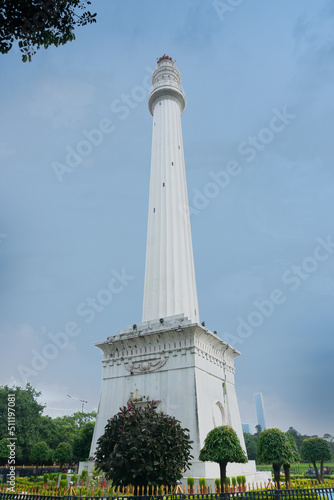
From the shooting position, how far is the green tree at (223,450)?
1309cm

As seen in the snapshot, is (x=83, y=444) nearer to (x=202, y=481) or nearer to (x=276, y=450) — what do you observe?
(x=202, y=481)

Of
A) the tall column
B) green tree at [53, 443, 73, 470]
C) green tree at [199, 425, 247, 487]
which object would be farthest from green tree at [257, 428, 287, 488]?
green tree at [53, 443, 73, 470]

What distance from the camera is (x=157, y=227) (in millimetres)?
25766

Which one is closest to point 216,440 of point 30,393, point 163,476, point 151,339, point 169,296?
point 163,476

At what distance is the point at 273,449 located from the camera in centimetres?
1573

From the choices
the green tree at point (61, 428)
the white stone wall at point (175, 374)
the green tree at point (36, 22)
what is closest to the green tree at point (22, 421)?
the green tree at point (61, 428)

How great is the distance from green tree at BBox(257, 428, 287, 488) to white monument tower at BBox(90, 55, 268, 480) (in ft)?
8.12

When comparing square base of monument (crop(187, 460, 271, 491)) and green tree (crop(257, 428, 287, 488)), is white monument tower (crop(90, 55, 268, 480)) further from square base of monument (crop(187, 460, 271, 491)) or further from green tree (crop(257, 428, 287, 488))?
green tree (crop(257, 428, 287, 488))

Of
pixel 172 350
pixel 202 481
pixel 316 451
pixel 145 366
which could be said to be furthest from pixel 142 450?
pixel 316 451

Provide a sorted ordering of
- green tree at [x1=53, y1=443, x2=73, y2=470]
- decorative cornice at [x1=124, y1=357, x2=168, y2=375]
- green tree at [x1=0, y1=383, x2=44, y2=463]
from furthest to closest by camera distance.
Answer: green tree at [x1=0, y1=383, x2=44, y2=463]
green tree at [x1=53, y1=443, x2=73, y2=470]
decorative cornice at [x1=124, y1=357, x2=168, y2=375]

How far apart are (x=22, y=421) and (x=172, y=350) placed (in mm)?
30466

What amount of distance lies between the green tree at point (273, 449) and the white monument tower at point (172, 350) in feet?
8.12

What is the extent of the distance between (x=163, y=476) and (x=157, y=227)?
16827 millimetres

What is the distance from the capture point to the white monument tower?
18094 mm
